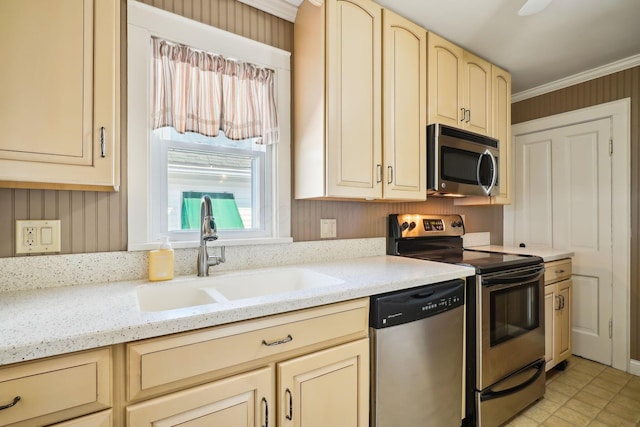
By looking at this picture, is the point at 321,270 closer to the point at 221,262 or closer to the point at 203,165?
the point at 221,262

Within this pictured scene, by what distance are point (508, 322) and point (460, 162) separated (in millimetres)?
1020

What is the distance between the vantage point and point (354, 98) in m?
1.66

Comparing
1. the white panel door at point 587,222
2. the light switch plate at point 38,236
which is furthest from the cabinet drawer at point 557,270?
the light switch plate at point 38,236

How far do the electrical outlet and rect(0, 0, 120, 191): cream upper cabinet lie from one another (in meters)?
1.11

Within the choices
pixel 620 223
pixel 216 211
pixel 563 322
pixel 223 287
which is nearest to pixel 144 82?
pixel 216 211

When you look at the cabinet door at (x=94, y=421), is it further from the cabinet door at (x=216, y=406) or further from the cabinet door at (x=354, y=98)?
the cabinet door at (x=354, y=98)

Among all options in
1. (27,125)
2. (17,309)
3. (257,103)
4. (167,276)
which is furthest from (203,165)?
(17,309)

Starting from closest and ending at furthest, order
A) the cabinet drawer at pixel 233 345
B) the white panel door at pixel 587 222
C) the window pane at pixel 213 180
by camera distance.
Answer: the cabinet drawer at pixel 233 345 → the window pane at pixel 213 180 → the white panel door at pixel 587 222

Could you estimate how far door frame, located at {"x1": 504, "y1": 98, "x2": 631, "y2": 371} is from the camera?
92.6 inches

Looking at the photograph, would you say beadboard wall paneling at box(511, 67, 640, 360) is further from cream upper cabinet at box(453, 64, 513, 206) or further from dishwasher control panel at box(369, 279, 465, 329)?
dishwasher control panel at box(369, 279, 465, 329)

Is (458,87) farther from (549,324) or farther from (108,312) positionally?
(108,312)

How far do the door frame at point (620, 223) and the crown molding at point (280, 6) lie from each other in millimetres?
2472

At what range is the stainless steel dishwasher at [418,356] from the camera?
1271mm

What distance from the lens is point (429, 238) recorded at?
7.45 ft
